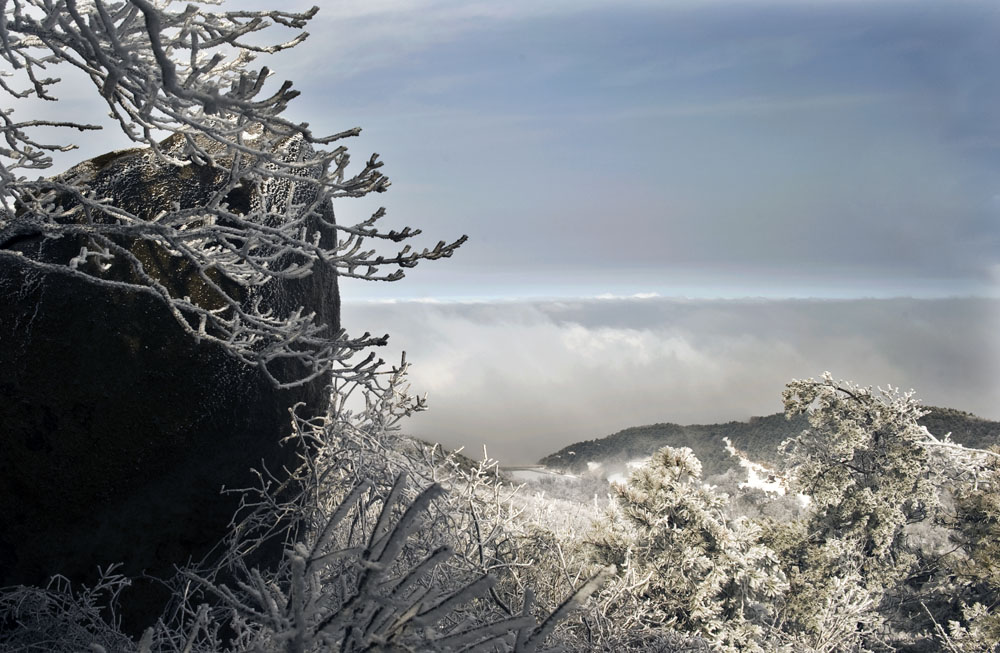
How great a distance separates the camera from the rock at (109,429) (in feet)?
14.5

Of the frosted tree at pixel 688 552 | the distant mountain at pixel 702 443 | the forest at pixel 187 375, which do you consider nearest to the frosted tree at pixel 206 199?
the forest at pixel 187 375

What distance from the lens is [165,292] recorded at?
4.15 m

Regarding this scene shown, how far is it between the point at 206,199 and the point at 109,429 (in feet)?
5.24

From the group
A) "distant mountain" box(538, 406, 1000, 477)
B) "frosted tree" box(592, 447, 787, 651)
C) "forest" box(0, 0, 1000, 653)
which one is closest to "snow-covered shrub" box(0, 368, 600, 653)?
"forest" box(0, 0, 1000, 653)

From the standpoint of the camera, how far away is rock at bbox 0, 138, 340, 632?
441 centimetres

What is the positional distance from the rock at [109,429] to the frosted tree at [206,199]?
0.18 metres

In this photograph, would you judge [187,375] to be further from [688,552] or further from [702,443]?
[702,443]

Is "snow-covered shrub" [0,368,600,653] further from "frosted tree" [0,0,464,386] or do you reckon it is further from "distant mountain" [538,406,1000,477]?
"distant mountain" [538,406,1000,477]

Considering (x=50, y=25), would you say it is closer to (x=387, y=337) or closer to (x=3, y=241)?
(x=3, y=241)

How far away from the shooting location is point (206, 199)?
5.00m

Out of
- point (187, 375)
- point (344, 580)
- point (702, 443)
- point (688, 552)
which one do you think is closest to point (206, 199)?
point (187, 375)

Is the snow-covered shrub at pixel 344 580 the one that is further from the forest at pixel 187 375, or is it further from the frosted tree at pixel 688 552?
the frosted tree at pixel 688 552

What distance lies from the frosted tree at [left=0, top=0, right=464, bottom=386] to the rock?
183mm

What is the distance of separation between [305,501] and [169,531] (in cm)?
95
